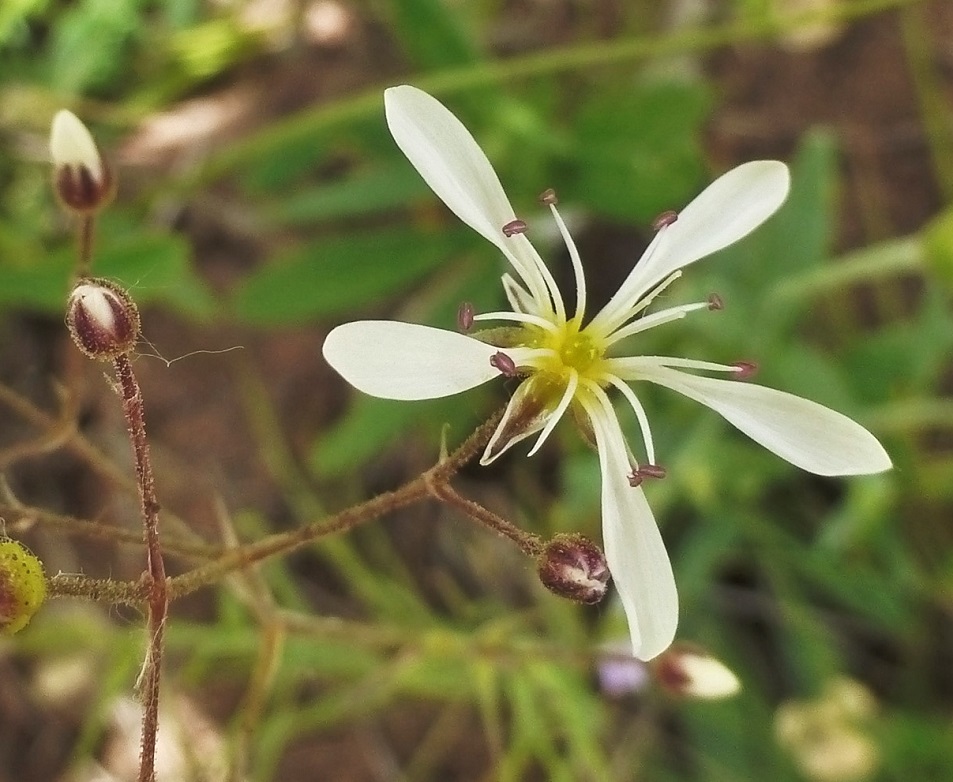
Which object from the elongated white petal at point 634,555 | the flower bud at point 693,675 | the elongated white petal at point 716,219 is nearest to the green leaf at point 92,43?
the elongated white petal at point 716,219

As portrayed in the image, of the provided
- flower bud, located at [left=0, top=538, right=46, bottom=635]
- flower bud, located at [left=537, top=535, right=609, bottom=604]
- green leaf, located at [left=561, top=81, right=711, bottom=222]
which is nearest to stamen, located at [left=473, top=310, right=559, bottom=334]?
flower bud, located at [left=537, top=535, right=609, bottom=604]

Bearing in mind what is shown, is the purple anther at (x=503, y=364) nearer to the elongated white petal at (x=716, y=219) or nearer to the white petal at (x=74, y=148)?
the elongated white petal at (x=716, y=219)

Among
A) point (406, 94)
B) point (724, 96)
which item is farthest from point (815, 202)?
point (406, 94)

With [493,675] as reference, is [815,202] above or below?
above

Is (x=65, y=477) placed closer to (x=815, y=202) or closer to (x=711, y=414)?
(x=711, y=414)

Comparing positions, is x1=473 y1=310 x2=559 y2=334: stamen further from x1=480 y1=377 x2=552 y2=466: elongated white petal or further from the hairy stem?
the hairy stem

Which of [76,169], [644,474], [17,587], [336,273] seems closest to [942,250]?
[644,474]
